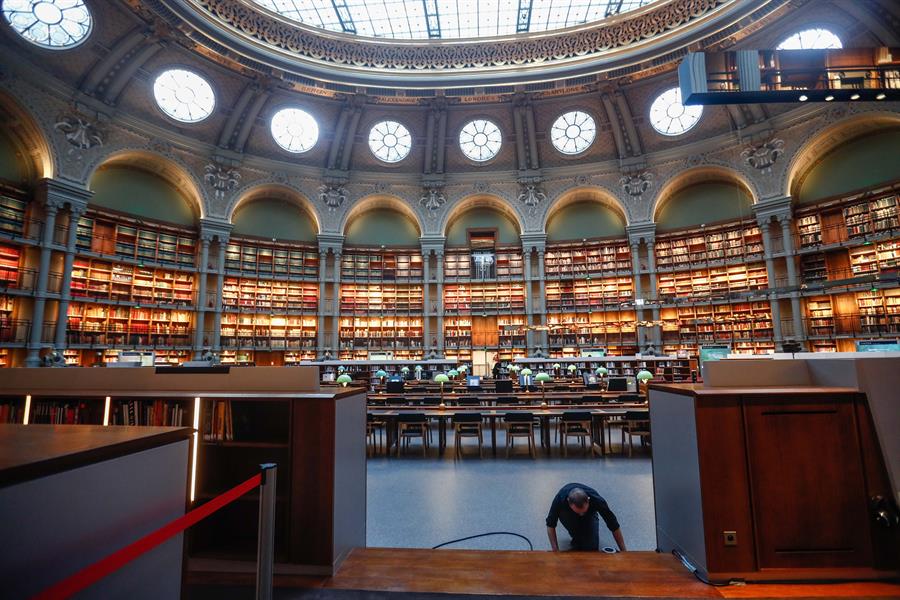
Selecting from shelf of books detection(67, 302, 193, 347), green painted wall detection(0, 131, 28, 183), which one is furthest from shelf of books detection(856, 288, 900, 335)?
green painted wall detection(0, 131, 28, 183)

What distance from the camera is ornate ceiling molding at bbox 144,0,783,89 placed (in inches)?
552

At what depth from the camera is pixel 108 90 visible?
44.3ft

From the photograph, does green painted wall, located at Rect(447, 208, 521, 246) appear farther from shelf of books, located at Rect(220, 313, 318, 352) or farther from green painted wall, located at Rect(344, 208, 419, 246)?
shelf of books, located at Rect(220, 313, 318, 352)

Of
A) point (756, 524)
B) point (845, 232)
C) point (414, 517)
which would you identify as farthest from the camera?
point (845, 232)

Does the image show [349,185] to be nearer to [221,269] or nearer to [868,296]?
[221,269]

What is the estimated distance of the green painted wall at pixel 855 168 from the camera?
13.3 meters

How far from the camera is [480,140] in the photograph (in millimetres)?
19406

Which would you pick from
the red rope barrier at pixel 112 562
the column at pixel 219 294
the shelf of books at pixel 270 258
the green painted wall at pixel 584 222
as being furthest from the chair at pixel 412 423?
the green painted wall at pixel 584 222

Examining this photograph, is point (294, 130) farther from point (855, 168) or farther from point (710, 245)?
point (855, 168)

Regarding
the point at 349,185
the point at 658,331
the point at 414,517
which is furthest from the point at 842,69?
the point at 349,185

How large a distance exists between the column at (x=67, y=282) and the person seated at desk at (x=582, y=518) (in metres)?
14.8

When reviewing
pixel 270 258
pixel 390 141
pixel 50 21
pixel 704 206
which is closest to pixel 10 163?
pixel 50 21

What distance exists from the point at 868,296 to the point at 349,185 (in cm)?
1910

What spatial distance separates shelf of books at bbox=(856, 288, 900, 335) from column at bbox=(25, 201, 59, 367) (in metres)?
23.7
